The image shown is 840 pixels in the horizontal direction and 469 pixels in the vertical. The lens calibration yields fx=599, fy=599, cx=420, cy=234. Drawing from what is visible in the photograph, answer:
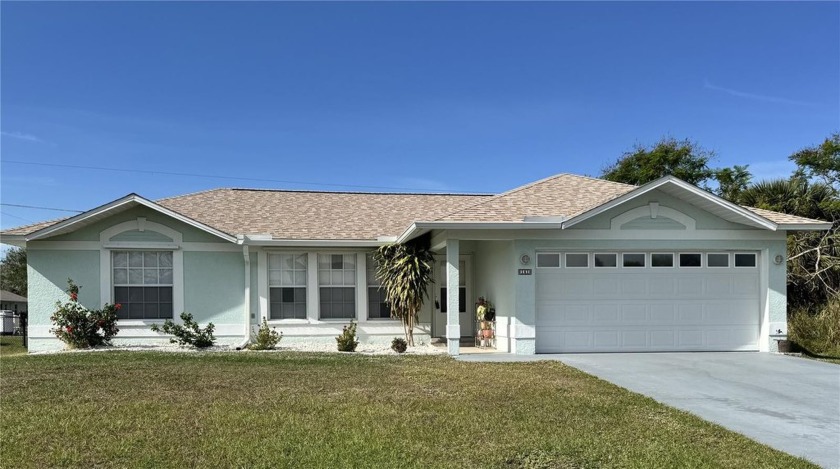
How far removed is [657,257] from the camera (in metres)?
13.7

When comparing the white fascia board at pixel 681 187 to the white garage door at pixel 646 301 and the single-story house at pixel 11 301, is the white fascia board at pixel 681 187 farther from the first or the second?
the single-story house at pixel 11 301

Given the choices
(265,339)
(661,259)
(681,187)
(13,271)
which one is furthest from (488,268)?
(13,271)

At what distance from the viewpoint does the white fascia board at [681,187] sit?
42.0ft

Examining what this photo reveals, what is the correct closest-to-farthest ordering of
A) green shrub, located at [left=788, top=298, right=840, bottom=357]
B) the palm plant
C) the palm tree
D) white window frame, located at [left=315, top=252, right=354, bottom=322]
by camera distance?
1. the palm plant
2. green shrub, located at [left=788, top=298, right=840, bottom=357]
3. white window frame, located at [left=315, top=252, right=354, bottom=322]
4. the palm tree

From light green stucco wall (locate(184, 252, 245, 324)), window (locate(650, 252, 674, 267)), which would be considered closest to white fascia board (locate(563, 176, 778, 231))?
window (locate(650, 252, 674, 267))

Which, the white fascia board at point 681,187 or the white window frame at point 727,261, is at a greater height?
the white fascia board at point 681,187

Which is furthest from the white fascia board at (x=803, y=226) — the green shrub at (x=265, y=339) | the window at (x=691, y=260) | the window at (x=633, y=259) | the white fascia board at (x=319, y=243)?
the green shrub at (x=265, y=339)

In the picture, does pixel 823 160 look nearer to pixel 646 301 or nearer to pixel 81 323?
pixel 646 301

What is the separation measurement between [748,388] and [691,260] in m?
4.73

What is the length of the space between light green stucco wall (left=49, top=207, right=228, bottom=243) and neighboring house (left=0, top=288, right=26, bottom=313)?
113ft

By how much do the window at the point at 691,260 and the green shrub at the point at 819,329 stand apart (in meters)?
3.52

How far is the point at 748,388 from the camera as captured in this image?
Answer: 9.49 m

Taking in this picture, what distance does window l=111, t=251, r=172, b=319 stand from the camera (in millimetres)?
14750

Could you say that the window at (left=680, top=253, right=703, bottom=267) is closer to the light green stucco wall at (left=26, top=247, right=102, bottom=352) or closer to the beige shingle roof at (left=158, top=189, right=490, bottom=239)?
the beige shingle roof at (left=158, top=189, right=490, bottom=239)
